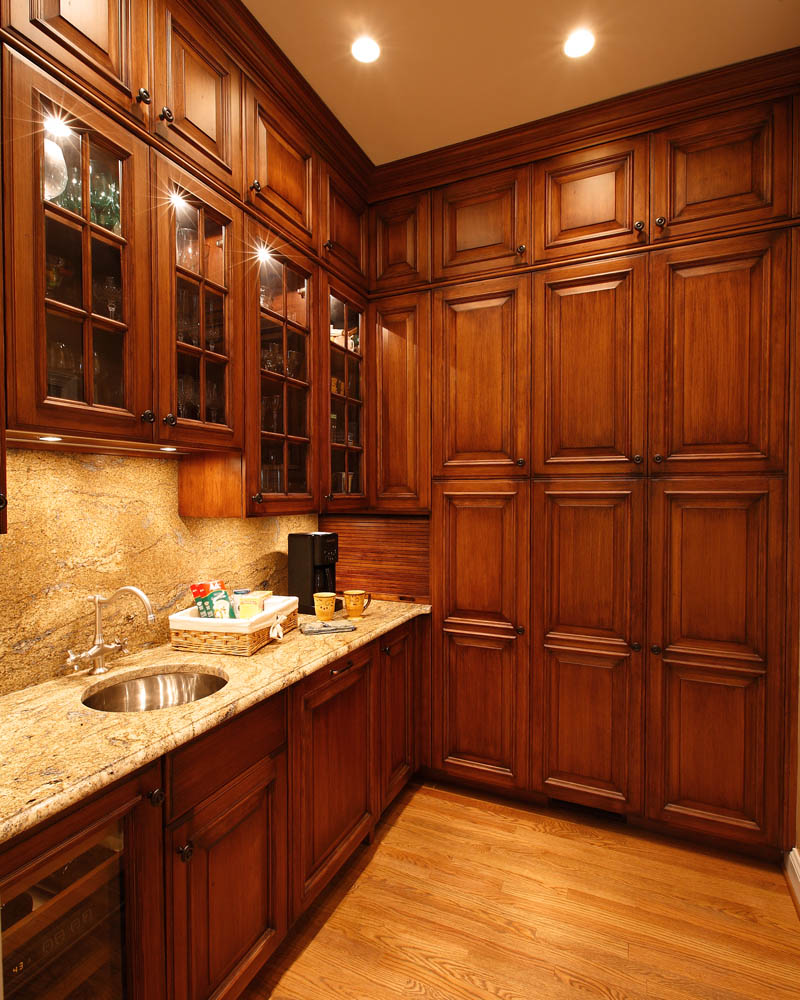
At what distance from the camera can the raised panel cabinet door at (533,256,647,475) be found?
7.43ft

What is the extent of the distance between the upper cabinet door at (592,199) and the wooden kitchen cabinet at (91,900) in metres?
2.51

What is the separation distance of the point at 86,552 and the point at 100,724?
0.62 meters

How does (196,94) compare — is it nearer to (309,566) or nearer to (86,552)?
(86,552)

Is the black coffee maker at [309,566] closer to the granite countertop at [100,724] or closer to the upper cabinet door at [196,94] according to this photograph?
the granite countertop at [100,724]

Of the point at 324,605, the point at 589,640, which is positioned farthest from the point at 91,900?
the point at 589,640

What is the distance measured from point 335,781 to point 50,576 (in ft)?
3.85

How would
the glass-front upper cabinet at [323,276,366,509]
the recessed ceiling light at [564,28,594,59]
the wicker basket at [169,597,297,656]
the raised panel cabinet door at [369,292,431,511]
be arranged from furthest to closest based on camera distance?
1. the raised panel cabinet door at [369,292,431,511]
2. the glass-front upper cabinet at [323,276,366,509]
3. the recessed ceiling light at [564,28,594,59]
4. the wicker basket at [169,597,297,656]

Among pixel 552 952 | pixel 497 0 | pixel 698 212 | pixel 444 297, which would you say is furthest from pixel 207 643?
pixel 698 212

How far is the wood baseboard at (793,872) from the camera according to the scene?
6.36 ft

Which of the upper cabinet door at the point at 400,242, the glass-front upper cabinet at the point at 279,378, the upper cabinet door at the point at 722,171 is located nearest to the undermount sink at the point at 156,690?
the glass-front upper cabinet at the point at 279,378

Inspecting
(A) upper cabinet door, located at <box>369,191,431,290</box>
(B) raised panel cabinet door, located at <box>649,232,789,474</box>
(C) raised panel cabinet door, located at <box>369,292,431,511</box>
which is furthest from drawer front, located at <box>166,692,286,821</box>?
(A) upper cabinet door, located at <box>369,191,431,290</box>

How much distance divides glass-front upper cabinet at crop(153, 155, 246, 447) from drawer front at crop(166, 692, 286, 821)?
842 mm

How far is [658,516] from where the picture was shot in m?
2.23

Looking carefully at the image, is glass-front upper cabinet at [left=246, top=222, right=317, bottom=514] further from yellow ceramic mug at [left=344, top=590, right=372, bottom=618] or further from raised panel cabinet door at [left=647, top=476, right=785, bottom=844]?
raised panel cabinet door at [left=647, top=476, right=785, bottom=844]
